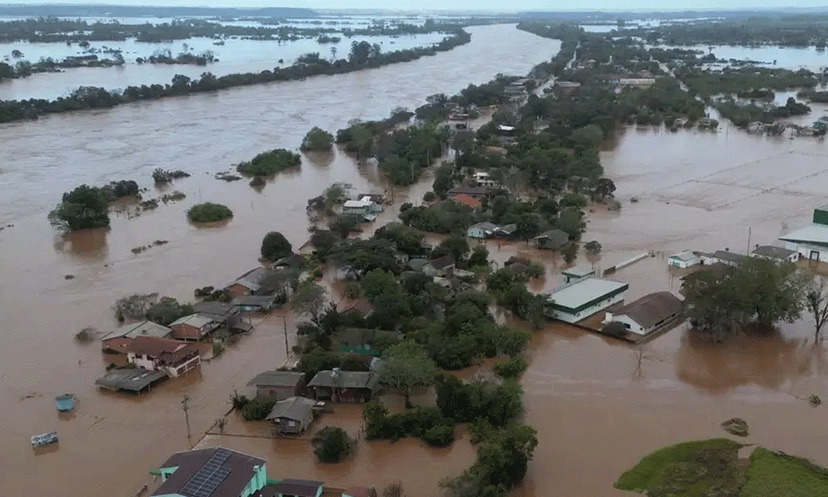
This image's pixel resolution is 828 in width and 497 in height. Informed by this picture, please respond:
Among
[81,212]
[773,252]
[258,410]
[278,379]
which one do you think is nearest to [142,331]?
[278,379]

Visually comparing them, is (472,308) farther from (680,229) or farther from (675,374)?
(680,229)

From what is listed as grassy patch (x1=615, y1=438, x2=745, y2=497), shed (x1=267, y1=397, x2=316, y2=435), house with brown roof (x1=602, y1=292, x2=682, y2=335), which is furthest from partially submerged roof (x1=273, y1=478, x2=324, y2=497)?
house with brown roof (x1=602, y1=292, x2=682, y2=335)

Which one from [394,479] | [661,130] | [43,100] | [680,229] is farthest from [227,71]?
[394,479]

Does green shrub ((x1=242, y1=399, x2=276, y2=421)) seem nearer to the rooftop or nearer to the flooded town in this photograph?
the flooded town

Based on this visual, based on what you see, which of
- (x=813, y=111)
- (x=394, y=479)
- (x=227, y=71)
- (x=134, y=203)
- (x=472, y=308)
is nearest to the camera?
(x=394, y=479)

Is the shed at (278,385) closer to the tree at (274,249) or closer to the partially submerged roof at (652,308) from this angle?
the partially submerged roof at (652,308)
